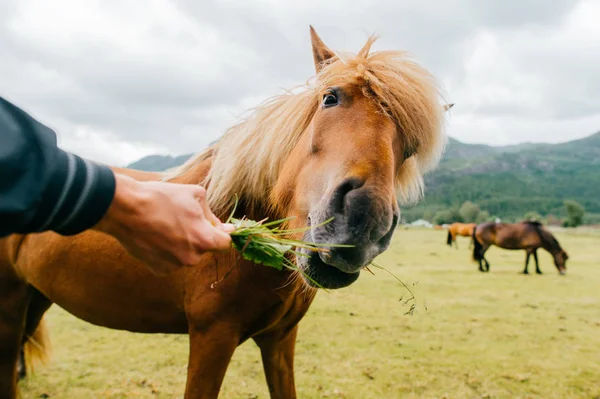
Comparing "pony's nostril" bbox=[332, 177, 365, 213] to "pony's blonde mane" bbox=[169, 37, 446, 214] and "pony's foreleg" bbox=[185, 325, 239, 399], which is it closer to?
"pony's blonde mane" bbox=[169, 37, 446, 214]

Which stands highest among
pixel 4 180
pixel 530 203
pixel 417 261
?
pixel 4 180

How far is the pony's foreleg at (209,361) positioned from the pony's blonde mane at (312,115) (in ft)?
2.43

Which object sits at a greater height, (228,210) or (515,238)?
(228,210)

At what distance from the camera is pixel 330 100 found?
6.96ft

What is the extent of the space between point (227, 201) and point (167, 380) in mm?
3115

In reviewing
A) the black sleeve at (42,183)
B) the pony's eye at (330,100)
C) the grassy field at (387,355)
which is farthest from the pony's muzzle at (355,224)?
the grassy field at (387,355)

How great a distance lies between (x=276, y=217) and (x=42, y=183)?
157cm

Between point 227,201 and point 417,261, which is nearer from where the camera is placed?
point 227,201

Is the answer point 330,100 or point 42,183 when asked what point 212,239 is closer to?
point 42,183

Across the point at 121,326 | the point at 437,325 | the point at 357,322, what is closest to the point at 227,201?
the point at 121,326

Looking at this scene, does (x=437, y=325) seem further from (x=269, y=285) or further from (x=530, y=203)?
(x=530, y=203)

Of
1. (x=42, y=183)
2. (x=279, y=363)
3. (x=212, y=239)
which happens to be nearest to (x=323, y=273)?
(x=212, y=239)

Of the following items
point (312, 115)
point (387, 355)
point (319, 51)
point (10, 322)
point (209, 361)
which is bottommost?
Answer: point (387, 355)

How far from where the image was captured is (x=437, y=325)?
23.7 feet
